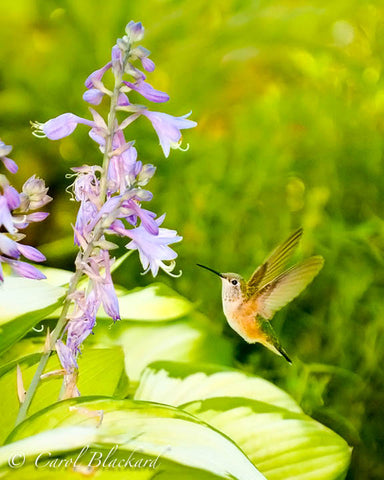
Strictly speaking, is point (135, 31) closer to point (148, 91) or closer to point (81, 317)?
point (148, 91)

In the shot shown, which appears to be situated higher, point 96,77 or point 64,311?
point 96,77

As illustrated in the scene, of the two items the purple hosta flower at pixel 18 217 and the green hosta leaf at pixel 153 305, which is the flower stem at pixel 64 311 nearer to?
the purple hosta flower at pixel 18 217

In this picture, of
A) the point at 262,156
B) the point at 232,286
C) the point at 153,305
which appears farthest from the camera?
the point at 262,156

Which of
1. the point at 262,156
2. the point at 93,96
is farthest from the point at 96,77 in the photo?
the point at 262,156

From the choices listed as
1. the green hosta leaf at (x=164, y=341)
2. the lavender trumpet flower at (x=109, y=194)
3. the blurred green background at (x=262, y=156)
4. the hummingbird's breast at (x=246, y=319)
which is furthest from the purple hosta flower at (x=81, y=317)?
the blurred green background at (x=262, y=156)

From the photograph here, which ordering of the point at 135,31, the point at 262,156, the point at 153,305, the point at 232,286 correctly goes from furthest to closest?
the point at 262,156 < the point at 153,305 < the point at 232,286 < the point at 135,31

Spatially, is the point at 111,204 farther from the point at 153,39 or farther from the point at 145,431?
the point at 153,39

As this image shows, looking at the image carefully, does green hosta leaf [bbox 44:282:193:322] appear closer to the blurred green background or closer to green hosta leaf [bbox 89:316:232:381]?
green hosta leaf [bbox 89:316:232:381]
